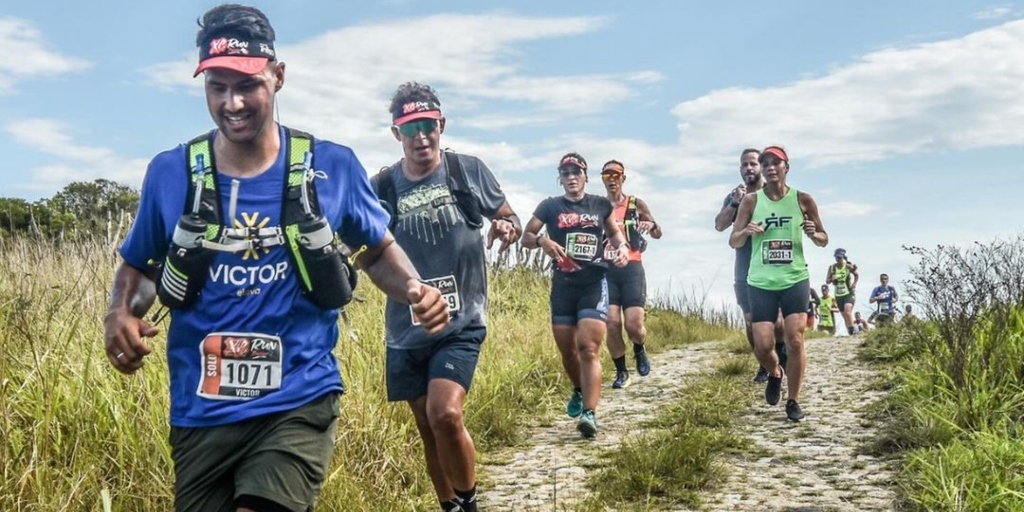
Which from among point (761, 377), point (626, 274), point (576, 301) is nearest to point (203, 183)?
point (576, 301)

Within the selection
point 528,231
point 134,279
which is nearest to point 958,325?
point 528,231

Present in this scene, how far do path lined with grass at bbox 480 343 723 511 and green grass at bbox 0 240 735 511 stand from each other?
0.30 metres

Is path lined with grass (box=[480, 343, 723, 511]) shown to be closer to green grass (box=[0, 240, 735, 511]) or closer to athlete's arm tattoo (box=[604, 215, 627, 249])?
green grass (box=[0, 240, 735, 511])

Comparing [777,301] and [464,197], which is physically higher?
[464,197]

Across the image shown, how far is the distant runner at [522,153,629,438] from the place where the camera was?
25.6 feet

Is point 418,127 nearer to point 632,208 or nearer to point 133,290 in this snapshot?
point 133,290

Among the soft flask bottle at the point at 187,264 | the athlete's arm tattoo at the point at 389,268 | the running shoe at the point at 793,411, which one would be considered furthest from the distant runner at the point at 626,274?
the soft flask bottle at the point at 187,264

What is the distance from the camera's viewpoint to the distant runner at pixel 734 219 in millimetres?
9672

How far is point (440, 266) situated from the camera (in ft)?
16.4

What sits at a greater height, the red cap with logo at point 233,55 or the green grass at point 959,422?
the red cap with logo at point 233,55

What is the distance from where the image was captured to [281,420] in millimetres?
2910

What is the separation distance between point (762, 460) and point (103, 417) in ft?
13.7

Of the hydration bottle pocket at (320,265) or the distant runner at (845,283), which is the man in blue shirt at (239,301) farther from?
the distant runner at (845,283)

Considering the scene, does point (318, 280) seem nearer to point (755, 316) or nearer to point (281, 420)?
point (281, 420)
